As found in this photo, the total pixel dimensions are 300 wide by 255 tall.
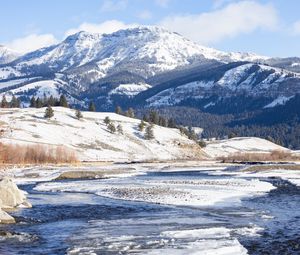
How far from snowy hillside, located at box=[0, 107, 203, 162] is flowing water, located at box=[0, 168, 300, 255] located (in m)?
107

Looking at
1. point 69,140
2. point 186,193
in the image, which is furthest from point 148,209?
point 69,140

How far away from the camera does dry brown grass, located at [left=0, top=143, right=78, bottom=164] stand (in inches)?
4829

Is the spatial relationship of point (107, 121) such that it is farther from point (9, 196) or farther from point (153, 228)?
point (153, 228)

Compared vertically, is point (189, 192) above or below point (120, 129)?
below

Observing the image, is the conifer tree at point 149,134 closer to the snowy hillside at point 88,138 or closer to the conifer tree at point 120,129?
the snowy hillside at point 88,138

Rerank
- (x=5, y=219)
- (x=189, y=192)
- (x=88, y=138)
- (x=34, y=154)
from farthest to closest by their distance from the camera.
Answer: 1. (x=88, y=138)
2. (x=34, y=154)
3. (x=189, y=192)
4. (x=5, y=219)

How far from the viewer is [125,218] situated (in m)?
39.1

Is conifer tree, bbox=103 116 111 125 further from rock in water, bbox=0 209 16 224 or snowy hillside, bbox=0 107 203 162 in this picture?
rock in water, bbox=0 209 16 224

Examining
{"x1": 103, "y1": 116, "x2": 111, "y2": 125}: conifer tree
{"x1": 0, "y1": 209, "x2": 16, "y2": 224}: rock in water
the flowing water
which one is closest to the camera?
the flowing water

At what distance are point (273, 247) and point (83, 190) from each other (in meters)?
36.8

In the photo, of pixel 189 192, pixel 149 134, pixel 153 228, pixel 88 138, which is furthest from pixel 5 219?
pixel 149 134

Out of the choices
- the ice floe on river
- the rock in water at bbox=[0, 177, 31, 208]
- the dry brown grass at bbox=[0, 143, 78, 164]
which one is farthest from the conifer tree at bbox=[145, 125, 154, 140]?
the rock in water at bbox=[0, 177, 31, 208]

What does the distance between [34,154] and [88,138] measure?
1694 inches

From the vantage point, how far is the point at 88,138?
567 ft
